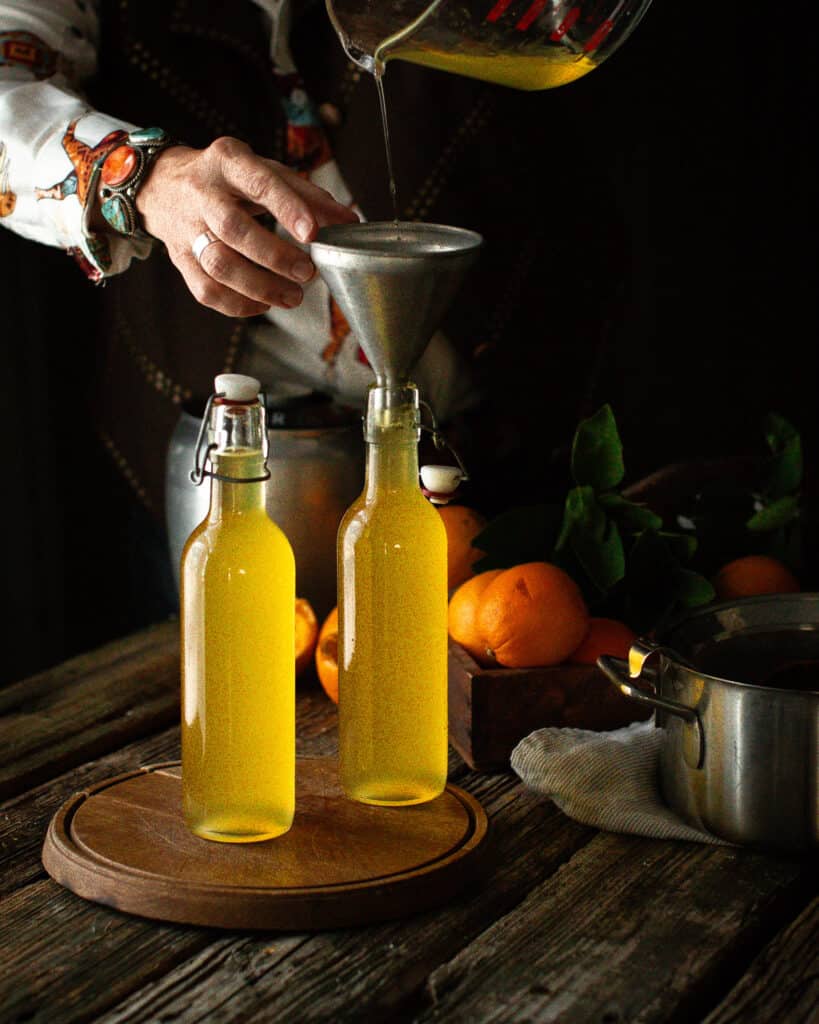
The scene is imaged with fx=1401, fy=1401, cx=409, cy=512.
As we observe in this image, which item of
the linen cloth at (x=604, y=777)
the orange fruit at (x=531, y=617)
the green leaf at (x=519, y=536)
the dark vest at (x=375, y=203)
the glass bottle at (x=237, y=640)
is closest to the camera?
the glass bottle at (x=237, y=640)

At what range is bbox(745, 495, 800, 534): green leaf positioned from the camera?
4.36 ft

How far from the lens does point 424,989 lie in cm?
80

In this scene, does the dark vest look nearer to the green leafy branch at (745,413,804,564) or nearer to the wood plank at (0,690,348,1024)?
the green leafy branch at (745,413,804,564)

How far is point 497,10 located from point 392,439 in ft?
1.10

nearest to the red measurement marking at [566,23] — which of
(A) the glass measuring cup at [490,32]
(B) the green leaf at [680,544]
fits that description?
(A) the glass measuring cup at [490,32]

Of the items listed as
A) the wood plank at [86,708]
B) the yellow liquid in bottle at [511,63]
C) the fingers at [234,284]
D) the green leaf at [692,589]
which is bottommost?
the wood plank at [86,708]

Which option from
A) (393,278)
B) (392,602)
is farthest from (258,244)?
(392,602)

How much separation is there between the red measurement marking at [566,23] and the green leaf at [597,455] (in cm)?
31

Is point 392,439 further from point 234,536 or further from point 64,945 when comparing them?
point 64,945

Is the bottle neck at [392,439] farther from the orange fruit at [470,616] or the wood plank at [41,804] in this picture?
the wood plank at [41,804]

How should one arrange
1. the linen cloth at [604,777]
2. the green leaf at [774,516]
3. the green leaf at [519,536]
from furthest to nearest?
the green leaf at [774,516] < the green leaf at [519,536] < the linen cloth at [604,777]

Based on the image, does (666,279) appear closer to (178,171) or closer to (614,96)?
(614,96)

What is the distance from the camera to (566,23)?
1054 millimetres

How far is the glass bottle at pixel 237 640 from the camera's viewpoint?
0.89m
